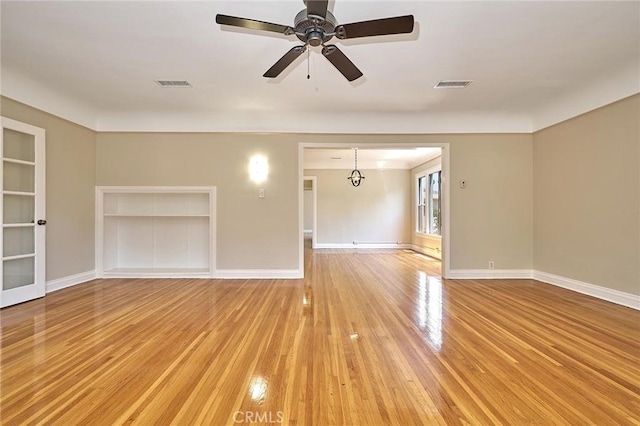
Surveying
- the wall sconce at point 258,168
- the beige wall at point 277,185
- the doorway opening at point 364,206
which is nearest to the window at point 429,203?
the doorway opening at point 364,206

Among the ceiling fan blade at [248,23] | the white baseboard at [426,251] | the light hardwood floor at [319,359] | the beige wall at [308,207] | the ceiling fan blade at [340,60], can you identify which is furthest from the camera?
the beige wall at [308,207]

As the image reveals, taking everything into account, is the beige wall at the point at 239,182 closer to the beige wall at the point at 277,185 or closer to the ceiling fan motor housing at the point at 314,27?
the beige wall at the point at 277,185

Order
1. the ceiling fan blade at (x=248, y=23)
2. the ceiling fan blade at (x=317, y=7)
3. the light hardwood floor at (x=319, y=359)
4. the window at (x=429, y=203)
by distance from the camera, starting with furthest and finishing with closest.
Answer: the window at (x=429, y=203) → the ceiling fan blade at (x=248, y=23) → the ceiling fan blade at (x=317, y=7) → the light hardwood floor at (x=319, y=359)

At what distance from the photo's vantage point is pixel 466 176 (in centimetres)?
507

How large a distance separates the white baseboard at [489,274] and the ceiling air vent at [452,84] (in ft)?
9.41

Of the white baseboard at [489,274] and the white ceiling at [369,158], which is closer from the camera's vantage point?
the white baseboard at [489,274]

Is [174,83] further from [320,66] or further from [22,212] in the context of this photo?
[22,212]

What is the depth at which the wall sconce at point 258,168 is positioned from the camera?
502 centimetres

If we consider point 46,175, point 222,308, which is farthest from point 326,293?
point 46,175

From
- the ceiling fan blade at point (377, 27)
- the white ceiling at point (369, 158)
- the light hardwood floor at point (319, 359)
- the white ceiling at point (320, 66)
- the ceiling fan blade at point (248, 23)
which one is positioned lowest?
the light hardwood floor at point (319, 359)

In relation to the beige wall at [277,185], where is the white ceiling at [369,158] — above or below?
above

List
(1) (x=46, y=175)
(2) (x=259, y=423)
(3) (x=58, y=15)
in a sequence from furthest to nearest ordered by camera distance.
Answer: (1) (x=46, y=175)
(3) (x=58, y=15)
(2) (x=259, y=423)

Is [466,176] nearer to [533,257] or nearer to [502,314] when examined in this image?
[533,257]

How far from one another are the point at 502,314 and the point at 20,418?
388cm
